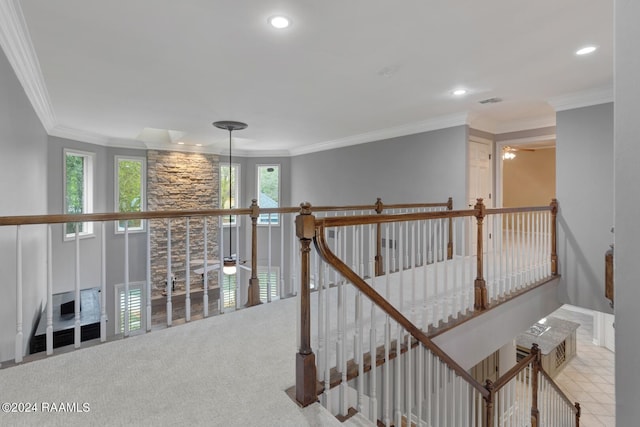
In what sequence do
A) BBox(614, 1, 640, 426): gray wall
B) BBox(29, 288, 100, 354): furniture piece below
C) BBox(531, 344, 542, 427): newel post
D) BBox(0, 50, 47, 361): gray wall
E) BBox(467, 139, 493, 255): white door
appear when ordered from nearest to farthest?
1. BBox(614, 1, 640, 426): gray wall
2. BBox(0, 50, 47, 361): gray wall
3. BBox(29, 288, 100, 354): furniture piece below
4. BBox(531, 344, 542, 427): newel post
5. BBox(467, 139, 493, 255): white door

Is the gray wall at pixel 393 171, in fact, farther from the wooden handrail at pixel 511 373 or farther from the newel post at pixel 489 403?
the newel post at pixel 489 403

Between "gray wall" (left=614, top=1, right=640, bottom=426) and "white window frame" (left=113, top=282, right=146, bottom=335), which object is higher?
Result: "gray wall" (left=614, top=1, right=640, bottom=426)

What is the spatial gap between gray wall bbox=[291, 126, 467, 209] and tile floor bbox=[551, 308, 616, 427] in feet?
14.3

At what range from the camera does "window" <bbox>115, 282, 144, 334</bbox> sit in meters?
6.25

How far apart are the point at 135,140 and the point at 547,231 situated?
7763 mm

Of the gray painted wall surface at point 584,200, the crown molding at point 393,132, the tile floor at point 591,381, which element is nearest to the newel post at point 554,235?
the gray painted wall surface at point 584,200

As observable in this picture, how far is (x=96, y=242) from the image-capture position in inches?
248

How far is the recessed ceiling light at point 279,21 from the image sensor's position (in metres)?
2.26

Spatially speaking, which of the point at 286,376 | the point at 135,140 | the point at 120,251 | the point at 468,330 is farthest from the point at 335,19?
the point at 120,251

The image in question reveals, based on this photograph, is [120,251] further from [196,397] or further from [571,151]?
[571,151]

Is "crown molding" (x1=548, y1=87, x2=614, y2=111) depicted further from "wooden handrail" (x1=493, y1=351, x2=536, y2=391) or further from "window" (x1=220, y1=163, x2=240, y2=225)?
"window" (x1=220, y1=163, x2=240, y2=225)

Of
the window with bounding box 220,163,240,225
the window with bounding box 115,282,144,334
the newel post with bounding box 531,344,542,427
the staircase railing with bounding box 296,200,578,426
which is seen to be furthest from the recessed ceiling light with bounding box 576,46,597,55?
the window with bounding box 115,282,144,334

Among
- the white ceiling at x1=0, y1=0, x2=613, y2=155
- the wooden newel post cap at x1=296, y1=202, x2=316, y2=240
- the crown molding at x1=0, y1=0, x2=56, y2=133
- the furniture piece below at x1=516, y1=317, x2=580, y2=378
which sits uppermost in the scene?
the white ceiling at x1=0, y1=0, x2=613, y2=155

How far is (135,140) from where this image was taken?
6773 millimetres
